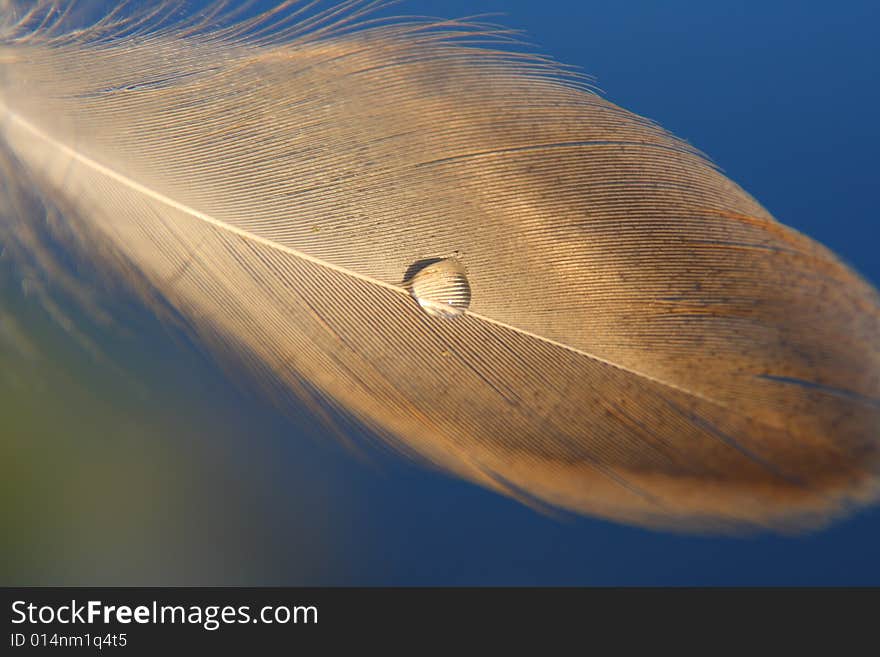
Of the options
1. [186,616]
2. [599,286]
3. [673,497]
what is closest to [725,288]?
[599,286]

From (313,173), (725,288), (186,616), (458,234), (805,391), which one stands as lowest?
(186,616)

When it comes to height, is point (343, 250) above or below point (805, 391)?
above

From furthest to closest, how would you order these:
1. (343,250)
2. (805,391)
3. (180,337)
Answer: (180,337)
(343,250)
(805,391)

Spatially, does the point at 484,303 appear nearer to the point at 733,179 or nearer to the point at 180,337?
the point at 733,179

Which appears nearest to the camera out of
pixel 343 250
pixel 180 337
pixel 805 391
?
pixel 805 391
